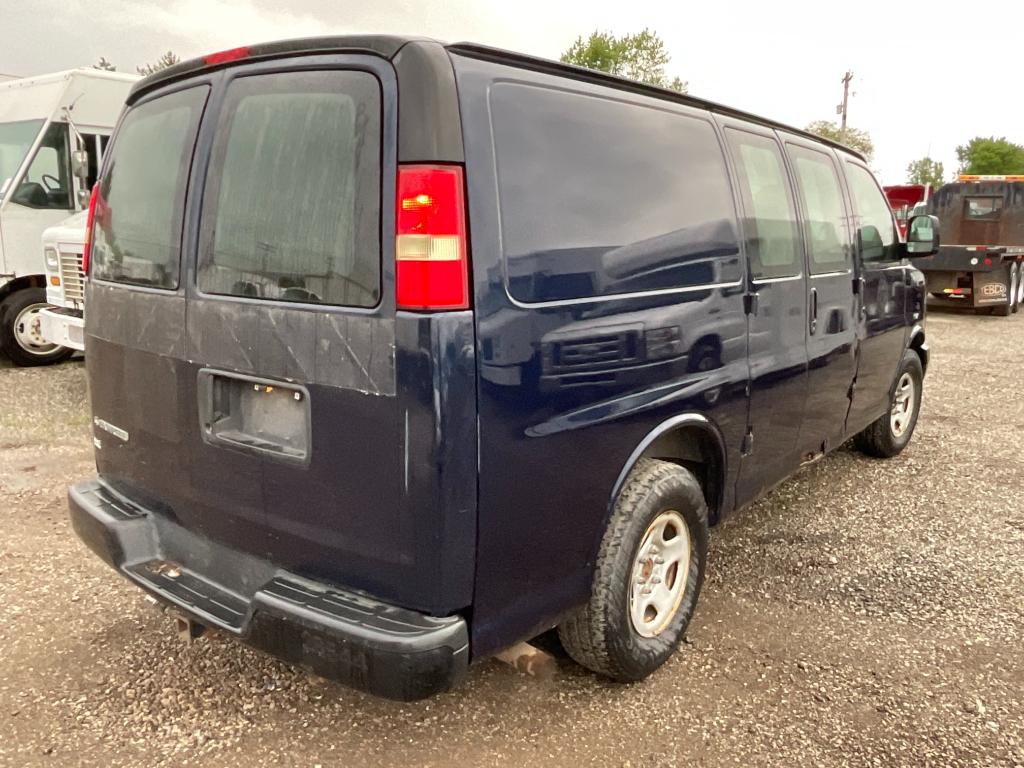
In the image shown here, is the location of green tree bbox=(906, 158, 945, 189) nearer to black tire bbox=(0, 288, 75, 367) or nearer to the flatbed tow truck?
the flatbed tow truck

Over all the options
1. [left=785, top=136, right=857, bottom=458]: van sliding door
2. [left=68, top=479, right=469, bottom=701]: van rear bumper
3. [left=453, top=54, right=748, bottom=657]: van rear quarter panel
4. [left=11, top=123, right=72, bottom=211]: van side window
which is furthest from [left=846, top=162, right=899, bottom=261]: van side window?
[left=11, top=123, right=72, bottom=211]: van side window

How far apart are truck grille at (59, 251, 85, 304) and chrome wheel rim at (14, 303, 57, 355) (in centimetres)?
180

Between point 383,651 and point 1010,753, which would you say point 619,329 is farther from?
point 1010,753

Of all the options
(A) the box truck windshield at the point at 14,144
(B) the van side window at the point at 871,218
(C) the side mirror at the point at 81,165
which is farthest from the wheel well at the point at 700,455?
(A) the box truck windshield at the point at 14,144

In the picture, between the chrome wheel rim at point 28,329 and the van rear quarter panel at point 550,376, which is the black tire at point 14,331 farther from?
the van rear quarter panel at point 550,376

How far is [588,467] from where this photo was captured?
2549 mm

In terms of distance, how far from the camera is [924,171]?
64062mm

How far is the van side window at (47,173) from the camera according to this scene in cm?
848

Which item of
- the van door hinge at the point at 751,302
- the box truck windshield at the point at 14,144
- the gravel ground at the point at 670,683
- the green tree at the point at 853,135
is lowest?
the gravel ground at the point at 670,683

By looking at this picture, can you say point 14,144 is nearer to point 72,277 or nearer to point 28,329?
point 28,329

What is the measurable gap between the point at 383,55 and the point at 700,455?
1.95 m

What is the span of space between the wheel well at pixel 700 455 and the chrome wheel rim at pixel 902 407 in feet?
9.30

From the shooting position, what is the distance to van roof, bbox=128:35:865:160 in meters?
2.20

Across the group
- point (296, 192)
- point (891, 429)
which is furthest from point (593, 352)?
point (891, 429)
